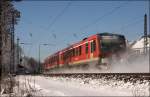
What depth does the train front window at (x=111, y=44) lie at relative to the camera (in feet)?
95.1

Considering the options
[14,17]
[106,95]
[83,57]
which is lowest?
[106,95]

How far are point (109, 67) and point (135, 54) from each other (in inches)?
86.0

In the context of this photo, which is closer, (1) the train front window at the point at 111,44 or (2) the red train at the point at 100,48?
(2) the red train at the point at 100,48

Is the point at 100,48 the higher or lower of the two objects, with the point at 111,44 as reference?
lower

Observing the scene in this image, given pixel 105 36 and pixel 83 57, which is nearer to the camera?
pixel 105 36

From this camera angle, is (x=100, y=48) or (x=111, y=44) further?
(x=111, y=44)

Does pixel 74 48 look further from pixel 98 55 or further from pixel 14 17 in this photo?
pixel 14 17

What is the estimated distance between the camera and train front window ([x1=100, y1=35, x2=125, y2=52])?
29000 mm

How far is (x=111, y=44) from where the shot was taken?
2933cm

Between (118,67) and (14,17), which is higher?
(14,17)

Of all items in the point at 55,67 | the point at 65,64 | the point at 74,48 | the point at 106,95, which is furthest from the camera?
the point at 55,67

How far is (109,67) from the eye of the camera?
1107 inches

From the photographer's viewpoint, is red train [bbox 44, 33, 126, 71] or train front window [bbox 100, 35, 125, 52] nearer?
red train [bbox 44, 33, 126, 71]

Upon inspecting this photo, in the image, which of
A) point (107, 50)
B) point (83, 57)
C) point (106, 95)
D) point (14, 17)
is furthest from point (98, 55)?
point (106, 95)
